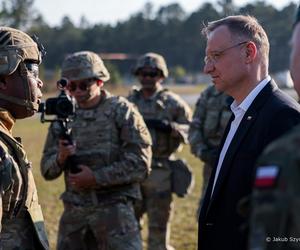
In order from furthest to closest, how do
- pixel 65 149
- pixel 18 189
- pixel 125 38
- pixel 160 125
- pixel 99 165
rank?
pixel 125 38 → pixel 160 125 → pixel 99 165 → pixel 65 149 → pixel 18 189

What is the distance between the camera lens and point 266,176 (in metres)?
1.69

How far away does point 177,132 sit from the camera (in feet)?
25.7

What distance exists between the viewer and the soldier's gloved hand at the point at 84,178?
515cm

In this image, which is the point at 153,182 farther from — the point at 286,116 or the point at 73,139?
the point at 286,116

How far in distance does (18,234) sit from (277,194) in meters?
1.98

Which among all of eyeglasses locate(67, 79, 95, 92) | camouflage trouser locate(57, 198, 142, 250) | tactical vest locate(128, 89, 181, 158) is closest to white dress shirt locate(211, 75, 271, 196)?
camouflage trouser locate(57, 198, 142, 250)

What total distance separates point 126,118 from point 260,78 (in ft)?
6.32

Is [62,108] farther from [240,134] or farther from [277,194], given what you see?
[277,194]

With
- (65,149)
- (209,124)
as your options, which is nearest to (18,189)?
(65,149)

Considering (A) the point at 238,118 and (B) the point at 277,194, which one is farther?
(A) the point at 238,118

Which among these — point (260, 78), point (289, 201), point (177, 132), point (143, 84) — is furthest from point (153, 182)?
point (289, 201)

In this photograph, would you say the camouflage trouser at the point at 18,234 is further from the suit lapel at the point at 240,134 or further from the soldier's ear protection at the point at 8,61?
the suit lapel at the point at 240,134

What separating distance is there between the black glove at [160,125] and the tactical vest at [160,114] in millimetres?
48

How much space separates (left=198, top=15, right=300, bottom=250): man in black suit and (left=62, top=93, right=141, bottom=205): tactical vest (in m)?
1.77
